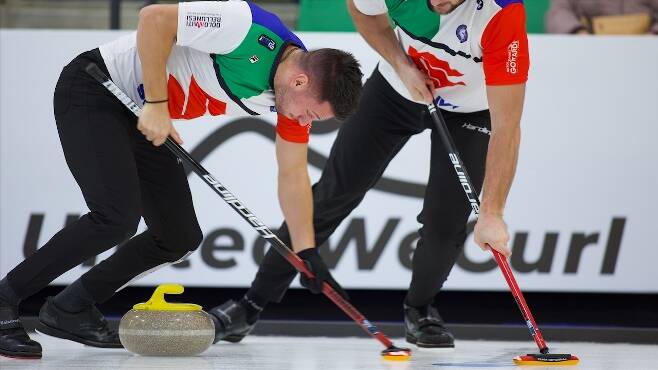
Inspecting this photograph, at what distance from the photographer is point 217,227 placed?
466 cm

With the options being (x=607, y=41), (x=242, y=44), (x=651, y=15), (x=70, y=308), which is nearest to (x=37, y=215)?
(x=70, y=308)

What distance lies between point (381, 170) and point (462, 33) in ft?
2.14

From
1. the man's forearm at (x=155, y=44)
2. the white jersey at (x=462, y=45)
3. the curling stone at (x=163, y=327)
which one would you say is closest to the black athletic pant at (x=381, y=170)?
the white jersey at (x=462, y=45)

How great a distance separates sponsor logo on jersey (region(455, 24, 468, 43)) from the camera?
3.39 meters

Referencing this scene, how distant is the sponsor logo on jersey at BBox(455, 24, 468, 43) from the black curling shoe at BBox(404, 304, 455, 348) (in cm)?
104

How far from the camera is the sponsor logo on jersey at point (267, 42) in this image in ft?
9.96

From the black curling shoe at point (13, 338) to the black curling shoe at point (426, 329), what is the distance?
1.39 meters

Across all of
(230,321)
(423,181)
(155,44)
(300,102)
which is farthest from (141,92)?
(423,181)

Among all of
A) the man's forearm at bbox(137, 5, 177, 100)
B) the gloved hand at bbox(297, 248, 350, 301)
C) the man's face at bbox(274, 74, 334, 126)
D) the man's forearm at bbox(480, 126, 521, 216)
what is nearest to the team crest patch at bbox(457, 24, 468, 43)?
the man's forearm at bbox(480, 126, 521, 216)

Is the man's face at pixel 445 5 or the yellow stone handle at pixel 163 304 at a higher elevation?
the man's face at pixel 445 5

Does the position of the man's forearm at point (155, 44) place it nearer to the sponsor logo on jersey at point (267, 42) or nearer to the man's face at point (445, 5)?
the sponsor logo on jersey at point (267, 42)

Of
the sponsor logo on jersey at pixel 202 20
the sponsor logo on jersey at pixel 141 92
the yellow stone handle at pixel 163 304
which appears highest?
the sponsor logo on jersey at pixel 202 20

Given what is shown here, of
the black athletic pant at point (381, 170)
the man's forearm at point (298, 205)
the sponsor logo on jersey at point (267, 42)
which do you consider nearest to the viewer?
the sponsor logo on jersey at point (267, 42)

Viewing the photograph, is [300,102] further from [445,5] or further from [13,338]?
[13,338]
